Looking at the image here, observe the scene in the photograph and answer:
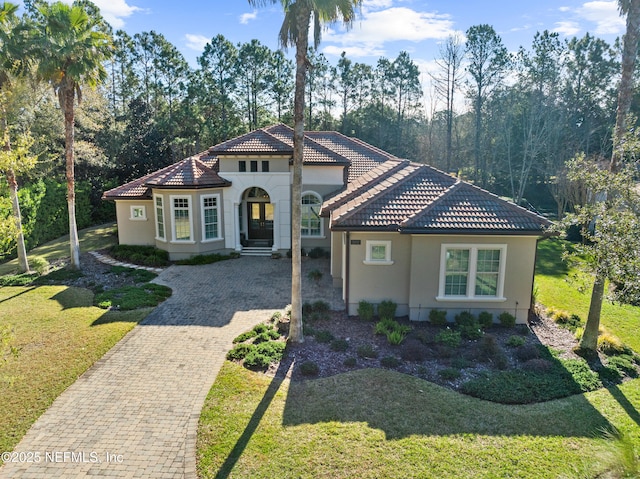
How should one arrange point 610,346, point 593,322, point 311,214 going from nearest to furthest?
point 593,322 → point 610,346 → point 311,214

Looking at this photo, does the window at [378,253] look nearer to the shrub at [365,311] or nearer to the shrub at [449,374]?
the shrub at [365,311]

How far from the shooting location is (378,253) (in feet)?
47.9

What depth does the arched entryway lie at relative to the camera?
82.0 ft

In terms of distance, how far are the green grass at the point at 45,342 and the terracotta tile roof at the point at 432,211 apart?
805 cm

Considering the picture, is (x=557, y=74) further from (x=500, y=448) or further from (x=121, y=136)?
(x=500, y=448)

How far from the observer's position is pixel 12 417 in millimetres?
9125

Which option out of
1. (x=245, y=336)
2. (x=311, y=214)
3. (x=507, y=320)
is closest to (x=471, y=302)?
(x=507, y=320)

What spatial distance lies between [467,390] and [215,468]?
593 centimetres

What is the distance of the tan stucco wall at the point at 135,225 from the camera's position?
23.8 meters

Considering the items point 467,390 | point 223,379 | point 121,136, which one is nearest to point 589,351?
point 467,390

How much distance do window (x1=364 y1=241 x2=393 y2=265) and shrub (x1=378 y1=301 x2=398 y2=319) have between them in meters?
1.37

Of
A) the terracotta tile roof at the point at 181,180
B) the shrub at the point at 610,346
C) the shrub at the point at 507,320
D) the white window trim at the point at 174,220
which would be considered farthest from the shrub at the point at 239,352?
the terracotta tile roof at the point at 181,180

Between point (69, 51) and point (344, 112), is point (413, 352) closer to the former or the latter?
point (69, 51)

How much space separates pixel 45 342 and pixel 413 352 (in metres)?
10.7
